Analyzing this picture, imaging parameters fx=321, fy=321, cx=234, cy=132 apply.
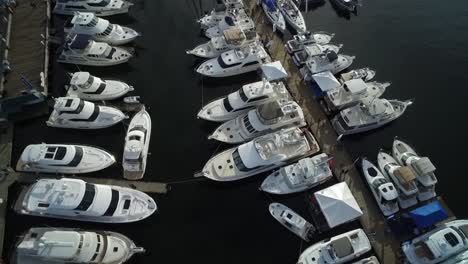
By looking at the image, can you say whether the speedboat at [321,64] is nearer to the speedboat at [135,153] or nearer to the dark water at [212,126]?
the dark water at [212,126]

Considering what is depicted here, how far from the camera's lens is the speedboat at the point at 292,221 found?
26547 millimetres

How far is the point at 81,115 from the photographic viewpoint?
31547 mm

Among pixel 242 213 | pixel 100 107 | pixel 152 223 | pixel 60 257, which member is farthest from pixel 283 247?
pixel 100 107

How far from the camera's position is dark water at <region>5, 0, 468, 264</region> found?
27.3m

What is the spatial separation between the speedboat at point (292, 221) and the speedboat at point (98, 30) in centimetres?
2655

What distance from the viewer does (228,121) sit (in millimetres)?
32531

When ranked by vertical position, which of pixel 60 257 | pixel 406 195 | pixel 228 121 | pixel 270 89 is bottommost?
pixel 60 257

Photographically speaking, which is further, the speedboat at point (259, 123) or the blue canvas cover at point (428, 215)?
the speedboat at point (259, 123)

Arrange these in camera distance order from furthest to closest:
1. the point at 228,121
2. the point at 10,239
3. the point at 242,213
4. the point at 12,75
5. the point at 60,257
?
the point at 12,75, the point at 228,121, the point at 242,213, the point at 10,239, the point at 60,257

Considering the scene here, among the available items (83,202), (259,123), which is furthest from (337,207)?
(83,202)

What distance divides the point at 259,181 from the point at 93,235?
1466 centimetres

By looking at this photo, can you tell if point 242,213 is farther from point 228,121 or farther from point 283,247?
point 228,121

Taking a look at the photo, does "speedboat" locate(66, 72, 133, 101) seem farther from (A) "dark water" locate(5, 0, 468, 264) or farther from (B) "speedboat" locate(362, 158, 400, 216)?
(B) "speedboat" locate(362, 158, 400, 216)

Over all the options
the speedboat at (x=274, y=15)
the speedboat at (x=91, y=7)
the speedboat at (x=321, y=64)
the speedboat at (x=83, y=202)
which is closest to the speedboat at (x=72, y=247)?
the speedboat at (x=83, y=202)
